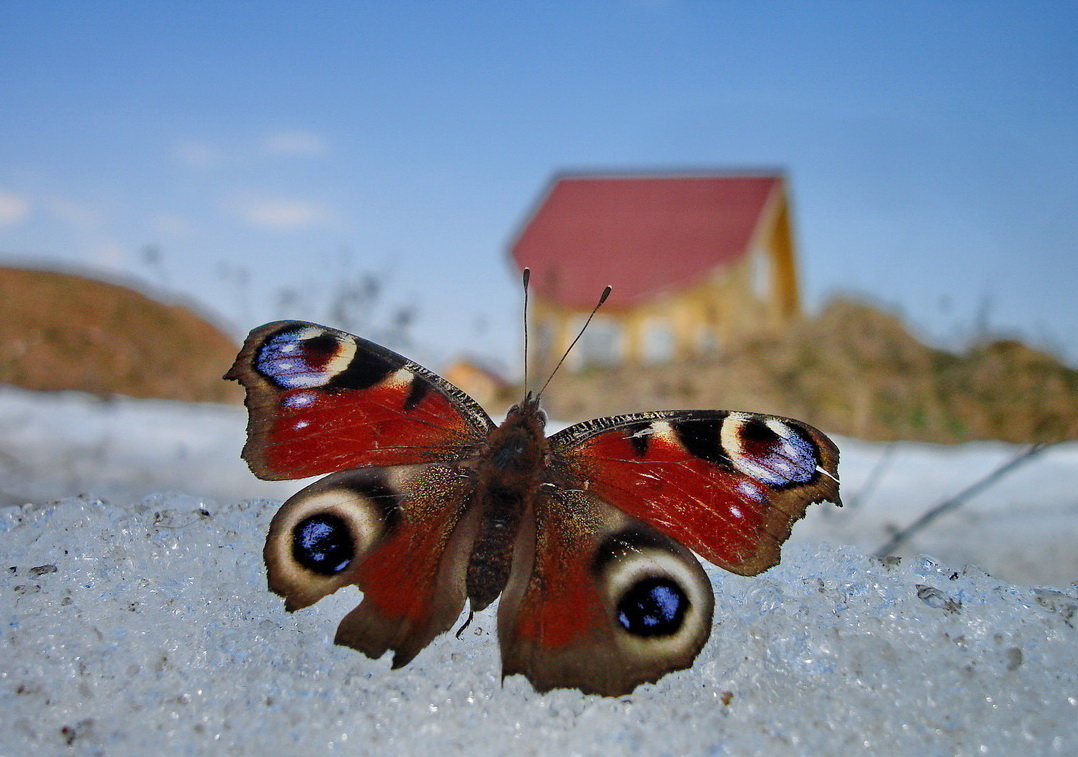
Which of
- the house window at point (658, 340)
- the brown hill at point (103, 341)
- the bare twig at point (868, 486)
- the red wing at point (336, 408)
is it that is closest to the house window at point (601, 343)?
the house window at point (658, 340)

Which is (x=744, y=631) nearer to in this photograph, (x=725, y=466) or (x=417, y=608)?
(x=725, y=466)

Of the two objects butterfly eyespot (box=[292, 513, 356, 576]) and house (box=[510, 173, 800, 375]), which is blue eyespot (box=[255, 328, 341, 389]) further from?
house (box=[510, 173, 800, 375])

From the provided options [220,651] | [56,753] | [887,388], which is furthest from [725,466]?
[887,388]

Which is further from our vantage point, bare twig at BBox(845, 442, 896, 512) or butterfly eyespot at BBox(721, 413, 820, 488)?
bare twig at BBox(845, 442, 896, 512)

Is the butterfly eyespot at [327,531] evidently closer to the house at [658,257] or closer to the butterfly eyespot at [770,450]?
the butterfly eyespot at [770,450]

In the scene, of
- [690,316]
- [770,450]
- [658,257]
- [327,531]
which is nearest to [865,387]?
[690,316]

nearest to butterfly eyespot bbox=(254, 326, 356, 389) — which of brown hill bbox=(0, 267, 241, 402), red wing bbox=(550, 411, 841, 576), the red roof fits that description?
red wing bbox=(550, 411, 841, 576)
